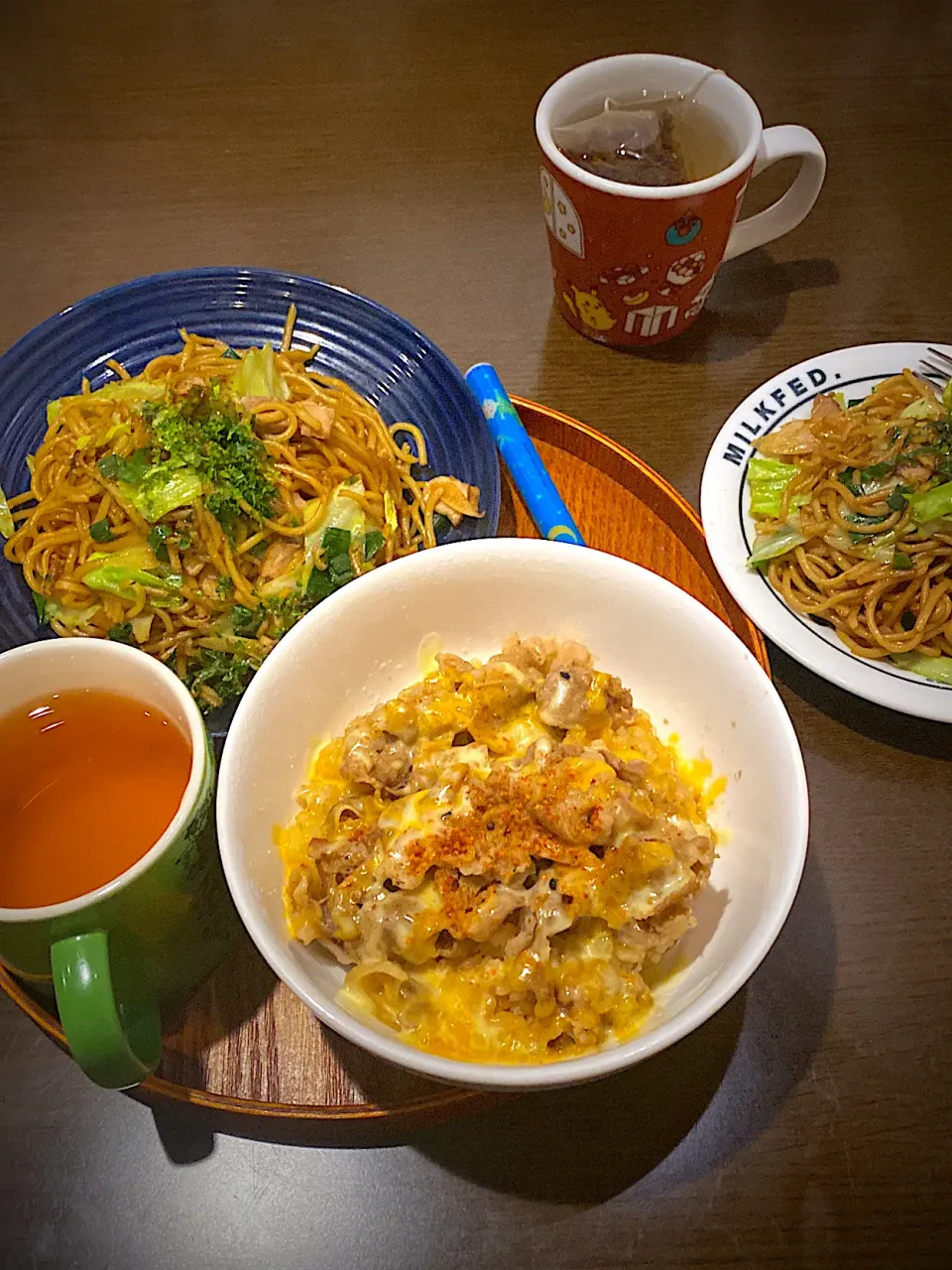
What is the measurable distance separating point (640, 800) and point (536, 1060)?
0.31 m

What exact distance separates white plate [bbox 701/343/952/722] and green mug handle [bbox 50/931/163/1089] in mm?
1066

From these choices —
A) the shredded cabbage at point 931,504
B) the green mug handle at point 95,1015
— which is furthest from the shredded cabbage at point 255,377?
the shredded cabbage at point 931,504

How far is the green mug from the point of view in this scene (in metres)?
0.89

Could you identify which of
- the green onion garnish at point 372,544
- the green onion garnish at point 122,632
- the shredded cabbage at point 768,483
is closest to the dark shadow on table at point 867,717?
the shredded cabbage at point 768,483

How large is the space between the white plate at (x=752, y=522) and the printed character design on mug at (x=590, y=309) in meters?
0.39

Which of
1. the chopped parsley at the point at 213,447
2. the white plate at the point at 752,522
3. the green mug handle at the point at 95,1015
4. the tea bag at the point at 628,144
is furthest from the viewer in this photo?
the tea bag at the point at 628,144

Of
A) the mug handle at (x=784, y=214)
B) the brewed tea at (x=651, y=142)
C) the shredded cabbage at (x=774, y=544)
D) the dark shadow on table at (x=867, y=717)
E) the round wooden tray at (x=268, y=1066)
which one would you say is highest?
the brewed tea at (x=651, y=142)

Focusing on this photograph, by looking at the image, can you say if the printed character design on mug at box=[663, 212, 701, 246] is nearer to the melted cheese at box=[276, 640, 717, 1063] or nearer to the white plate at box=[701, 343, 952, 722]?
the white plate at box=[701, 343, 952, 722]

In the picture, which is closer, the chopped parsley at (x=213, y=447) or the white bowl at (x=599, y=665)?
the white bowl at (x=599, y=665)

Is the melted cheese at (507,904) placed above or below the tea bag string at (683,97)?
below

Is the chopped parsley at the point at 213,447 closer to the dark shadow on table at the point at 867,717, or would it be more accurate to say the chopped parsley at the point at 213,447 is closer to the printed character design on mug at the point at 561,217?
the printed character design on mug at the point at 561,217

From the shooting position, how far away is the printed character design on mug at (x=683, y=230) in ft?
5.30

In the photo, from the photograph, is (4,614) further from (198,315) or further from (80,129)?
(80,129)

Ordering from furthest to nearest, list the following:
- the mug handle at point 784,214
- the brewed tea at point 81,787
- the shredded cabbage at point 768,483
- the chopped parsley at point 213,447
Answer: the mug handle at point 784,214
the shredded cabbage at point 768,483
the chopped parsley at point 213,447
the brewed tea at point 81,787
